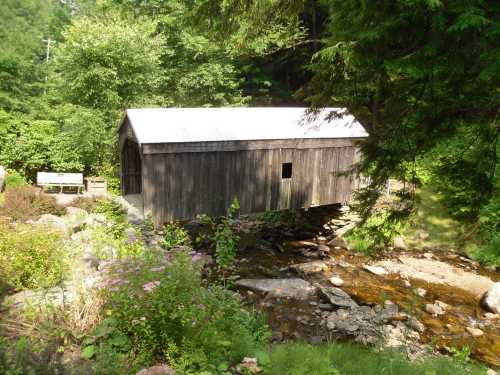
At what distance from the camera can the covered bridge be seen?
33.6 feet

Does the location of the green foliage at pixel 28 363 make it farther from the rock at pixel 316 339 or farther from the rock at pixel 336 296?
the rock at pixel 336 296

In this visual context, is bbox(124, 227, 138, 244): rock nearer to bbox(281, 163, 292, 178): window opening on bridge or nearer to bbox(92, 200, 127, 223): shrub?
bbox(92, 200, 127, 223): shrub

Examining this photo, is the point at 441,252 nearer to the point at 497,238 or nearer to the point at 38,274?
the point at 497,238

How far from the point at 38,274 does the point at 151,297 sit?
234 cm

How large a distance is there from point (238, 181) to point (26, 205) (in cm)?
A: 574

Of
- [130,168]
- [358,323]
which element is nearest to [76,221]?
[130,168]

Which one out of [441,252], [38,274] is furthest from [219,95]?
[38,274]

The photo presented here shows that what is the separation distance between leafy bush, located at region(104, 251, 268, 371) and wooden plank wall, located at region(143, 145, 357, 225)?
5.82 meters

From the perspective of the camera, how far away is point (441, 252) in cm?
1300

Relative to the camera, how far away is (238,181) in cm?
1139

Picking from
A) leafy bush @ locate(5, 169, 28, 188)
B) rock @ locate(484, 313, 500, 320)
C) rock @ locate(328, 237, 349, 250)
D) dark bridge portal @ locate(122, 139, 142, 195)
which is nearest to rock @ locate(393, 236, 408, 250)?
rock @ locate(328, 237, 349, 250)

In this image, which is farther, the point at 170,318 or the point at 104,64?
the point at 104,64

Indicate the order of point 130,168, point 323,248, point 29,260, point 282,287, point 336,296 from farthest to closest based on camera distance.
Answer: point 130,168, point 323,248, point 282,287, point 336,296, point 29,260

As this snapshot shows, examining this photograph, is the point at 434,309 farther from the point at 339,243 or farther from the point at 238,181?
the point at 238,181
